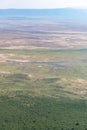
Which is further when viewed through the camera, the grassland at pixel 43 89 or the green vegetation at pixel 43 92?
the grassland at pixel 43 89

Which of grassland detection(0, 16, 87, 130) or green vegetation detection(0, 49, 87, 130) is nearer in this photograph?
green vegetation detection(0, 49, 87, 130)

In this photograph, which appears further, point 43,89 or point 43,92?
point 43,89

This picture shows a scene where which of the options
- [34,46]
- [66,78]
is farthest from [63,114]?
[34,46]

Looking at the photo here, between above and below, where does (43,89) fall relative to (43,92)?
below

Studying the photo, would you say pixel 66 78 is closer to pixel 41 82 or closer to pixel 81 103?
pixel 41 82
